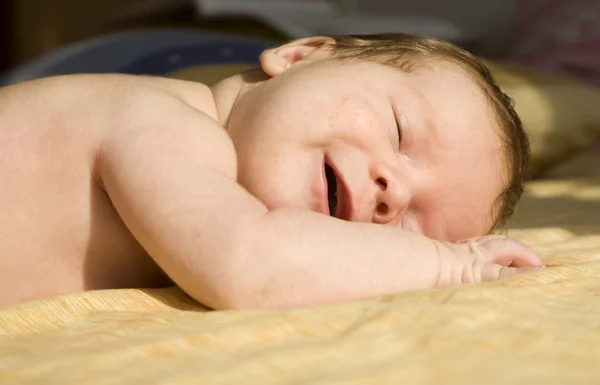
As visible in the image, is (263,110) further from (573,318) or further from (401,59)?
(573,318)

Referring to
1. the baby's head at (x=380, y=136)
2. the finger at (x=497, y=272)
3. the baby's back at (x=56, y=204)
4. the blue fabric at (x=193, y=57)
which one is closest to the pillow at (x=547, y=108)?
the blue fabric at (x=193, y=57)

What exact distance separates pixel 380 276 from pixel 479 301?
107 millimetres

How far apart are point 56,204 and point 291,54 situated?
1.39 ft

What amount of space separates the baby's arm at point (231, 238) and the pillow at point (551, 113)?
109 centimetres

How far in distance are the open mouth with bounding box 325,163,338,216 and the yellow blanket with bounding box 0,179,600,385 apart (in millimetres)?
201

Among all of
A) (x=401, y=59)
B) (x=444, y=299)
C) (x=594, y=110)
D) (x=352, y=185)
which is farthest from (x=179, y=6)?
(x=444, y=299)

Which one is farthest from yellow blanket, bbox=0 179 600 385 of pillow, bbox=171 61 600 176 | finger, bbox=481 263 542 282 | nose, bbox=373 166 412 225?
pillow, bbox=171 61 600 176

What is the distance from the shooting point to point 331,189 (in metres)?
0.98

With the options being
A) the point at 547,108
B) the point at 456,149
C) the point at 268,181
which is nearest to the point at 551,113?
the point at 547,108

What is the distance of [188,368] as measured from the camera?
24.4 inches

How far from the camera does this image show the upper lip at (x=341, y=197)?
0.93 meters

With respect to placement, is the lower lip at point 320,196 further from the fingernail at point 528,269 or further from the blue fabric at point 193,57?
the blue fabric at point 193,57

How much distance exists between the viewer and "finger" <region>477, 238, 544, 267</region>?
942mm

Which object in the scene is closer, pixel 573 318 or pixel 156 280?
pixel 573 318
